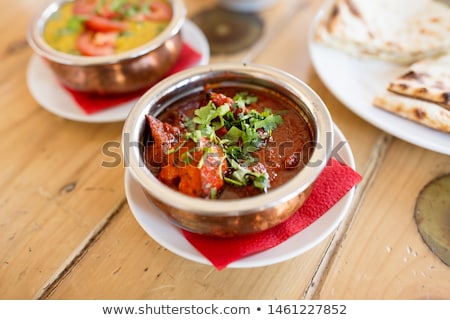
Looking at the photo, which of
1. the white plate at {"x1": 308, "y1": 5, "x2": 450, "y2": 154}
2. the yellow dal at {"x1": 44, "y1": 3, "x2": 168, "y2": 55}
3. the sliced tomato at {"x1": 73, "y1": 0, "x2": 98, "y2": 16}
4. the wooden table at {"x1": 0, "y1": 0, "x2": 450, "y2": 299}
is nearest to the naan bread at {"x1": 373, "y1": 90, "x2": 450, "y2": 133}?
the white plate at {"x1": 308, "y1": 5, "x2": 450, "y2": 154}

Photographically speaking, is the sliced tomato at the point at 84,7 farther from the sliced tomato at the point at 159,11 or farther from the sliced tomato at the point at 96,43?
the sliced tomato at the point at 159,11

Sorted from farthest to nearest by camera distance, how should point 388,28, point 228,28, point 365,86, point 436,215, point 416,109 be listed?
point 228,28 < point 388,28 < point 365,86 < point 416,109 < point 436,215

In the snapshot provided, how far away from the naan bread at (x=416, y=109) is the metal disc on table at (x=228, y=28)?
3.20ft

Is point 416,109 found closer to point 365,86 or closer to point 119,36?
point 365,86

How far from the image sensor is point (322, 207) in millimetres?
1701

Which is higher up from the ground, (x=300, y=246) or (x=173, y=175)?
(x=173, y=175)

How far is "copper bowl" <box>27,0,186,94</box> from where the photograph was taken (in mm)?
2193

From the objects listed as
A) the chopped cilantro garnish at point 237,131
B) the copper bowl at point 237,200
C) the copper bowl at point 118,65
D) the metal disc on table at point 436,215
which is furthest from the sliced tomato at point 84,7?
the metal disc on table at point 436,215

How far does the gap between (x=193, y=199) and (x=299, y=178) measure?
0.36m

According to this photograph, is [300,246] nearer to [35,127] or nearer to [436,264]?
[436,264]

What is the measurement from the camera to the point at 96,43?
2.38 meters

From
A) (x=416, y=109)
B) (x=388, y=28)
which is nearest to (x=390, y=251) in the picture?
(x=416, y=109)

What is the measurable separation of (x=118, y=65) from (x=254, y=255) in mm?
1183
